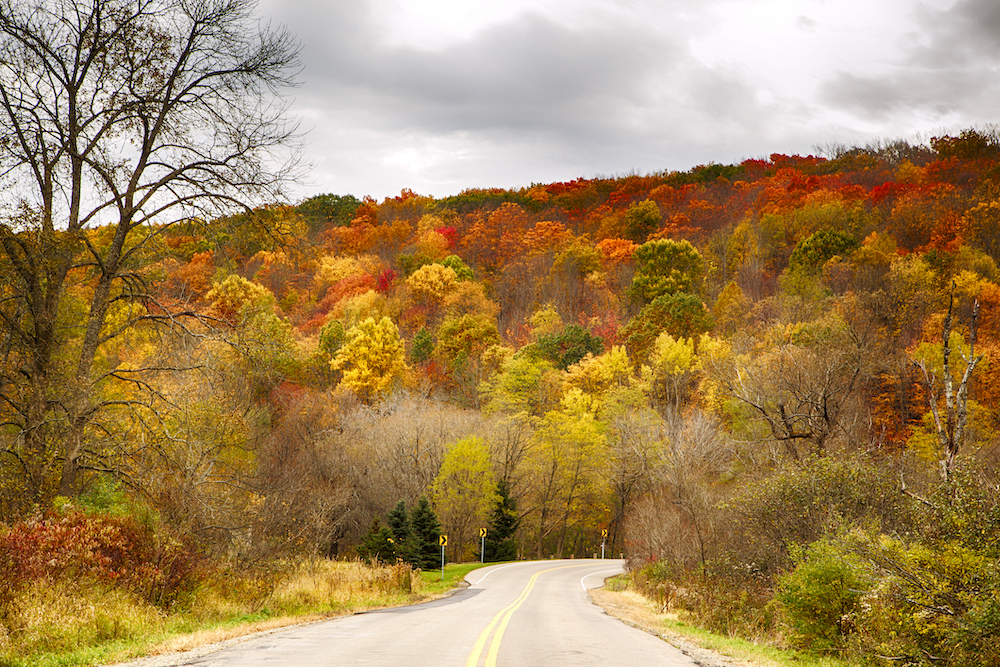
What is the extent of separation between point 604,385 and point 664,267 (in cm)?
1619

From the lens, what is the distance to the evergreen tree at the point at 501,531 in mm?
46781

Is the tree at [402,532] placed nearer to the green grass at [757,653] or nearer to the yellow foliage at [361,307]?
the green grass at [757,653]

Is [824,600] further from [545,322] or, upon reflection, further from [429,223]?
[429,223]

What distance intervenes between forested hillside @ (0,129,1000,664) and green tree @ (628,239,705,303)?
24cm

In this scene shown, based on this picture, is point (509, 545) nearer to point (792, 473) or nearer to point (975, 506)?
point (792, 473)

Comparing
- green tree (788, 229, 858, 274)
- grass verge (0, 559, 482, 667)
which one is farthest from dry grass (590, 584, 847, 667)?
green tree (788, 229, 858, 274)

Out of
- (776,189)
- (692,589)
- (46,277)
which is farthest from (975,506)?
(776,189)

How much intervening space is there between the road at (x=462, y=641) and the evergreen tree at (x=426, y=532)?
52.4 feet

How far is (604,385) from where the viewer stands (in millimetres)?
59844

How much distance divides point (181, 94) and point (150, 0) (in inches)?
63.1

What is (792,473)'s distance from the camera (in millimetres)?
16734

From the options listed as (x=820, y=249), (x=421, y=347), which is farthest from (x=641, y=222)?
(x=421, y=347)

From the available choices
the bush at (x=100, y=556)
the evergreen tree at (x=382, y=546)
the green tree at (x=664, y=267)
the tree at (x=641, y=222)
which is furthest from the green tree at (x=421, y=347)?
the bush at (x=100, y=556)

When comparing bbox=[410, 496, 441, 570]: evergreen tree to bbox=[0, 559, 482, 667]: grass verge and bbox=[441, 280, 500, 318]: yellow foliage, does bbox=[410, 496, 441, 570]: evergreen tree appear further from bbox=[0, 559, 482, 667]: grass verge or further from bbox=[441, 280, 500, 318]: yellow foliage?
bbox=[441, 280, 500, 318]: yellow foliage
